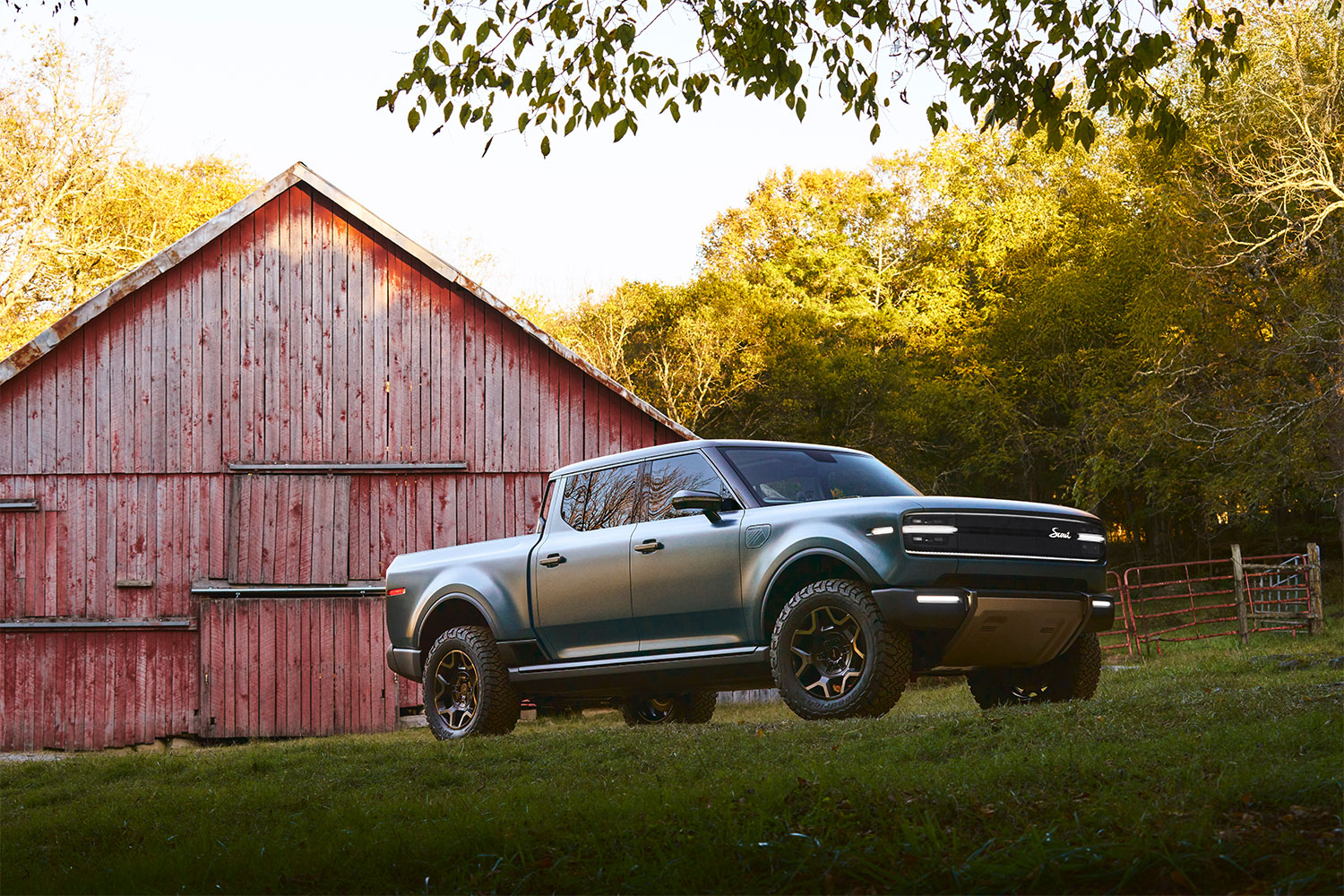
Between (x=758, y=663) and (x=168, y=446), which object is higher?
(x=168, y=446)

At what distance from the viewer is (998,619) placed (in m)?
8.31

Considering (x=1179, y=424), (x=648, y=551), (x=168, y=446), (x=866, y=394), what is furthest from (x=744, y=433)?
(x=648, y=551)

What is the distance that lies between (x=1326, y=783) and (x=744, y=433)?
29144mm

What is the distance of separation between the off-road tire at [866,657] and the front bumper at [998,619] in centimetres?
13

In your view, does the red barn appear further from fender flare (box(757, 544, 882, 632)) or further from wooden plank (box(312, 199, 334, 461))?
fender flare (box(757, 544, 882, 632))

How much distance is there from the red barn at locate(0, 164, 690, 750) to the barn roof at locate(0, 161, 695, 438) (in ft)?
0.11

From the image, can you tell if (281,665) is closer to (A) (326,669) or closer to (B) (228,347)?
(A) (326,669)

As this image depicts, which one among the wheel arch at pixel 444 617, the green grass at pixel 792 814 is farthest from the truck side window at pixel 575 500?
the green grass at pixel 792 814

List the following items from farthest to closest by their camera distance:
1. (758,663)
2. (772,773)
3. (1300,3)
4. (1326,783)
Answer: (1300,3) < (758,663) < (772,773) < (1326,783)

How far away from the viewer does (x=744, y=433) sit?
34188 mm

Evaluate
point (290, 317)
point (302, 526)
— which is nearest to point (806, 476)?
point (302, 526)

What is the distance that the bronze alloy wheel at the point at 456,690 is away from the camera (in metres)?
10.8

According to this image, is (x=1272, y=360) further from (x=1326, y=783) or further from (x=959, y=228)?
(x=1326, y=783)

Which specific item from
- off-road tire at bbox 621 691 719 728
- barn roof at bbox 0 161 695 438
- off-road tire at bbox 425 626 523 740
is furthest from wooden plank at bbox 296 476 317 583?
off-road tire at bbox 425 626 523 740
